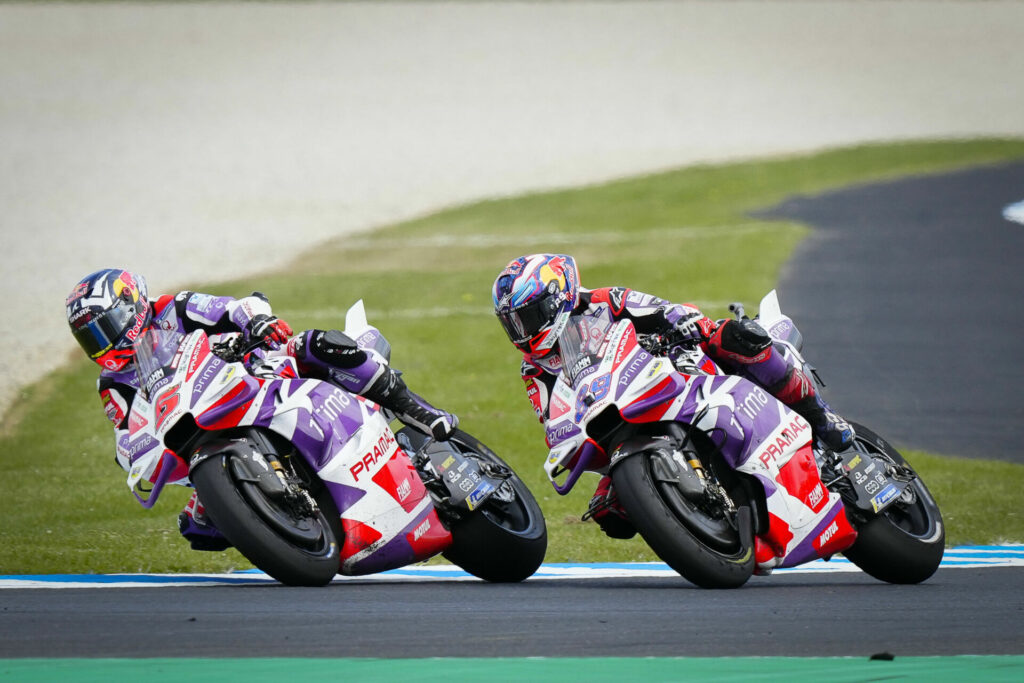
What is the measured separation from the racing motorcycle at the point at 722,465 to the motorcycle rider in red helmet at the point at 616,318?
9cm

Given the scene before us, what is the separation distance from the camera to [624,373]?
7.44 meters

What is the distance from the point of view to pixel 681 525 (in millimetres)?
6922

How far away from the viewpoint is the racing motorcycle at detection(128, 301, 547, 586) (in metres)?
7.10

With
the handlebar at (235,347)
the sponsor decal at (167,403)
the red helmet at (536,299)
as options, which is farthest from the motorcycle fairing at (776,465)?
the sponsor decal at (167,403)

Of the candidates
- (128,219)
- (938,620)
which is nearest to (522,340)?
(938,620)

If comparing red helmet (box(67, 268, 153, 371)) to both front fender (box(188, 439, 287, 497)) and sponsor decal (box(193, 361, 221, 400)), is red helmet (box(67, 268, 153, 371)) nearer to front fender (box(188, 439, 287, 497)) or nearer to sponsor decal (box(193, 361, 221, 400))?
sponsor decal (box(193, 361, 221, 400))

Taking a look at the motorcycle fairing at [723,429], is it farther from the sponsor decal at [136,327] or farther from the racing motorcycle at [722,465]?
the sponsor decal at [136,327]

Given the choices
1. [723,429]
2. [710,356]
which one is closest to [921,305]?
[710,356]

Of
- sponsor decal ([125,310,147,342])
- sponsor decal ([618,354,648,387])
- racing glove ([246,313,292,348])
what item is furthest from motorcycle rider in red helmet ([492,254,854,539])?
sponsor decal ([125,310,147,342])

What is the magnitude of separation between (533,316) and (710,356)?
3.31 ft

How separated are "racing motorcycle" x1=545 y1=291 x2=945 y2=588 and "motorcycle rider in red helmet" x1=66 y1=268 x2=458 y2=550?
99 cm

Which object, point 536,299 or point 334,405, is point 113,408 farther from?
point 536,299

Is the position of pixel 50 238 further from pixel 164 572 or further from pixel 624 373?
pixel 624 373

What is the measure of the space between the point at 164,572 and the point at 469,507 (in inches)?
83.7
